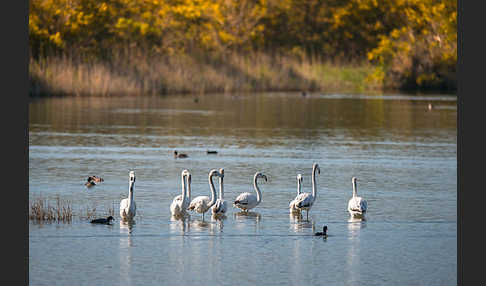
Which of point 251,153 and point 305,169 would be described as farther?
point 251,153

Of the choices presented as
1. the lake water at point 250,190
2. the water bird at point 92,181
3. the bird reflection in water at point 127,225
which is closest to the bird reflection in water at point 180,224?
the lake water at point 250,190

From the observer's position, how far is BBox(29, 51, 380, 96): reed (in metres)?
34.4

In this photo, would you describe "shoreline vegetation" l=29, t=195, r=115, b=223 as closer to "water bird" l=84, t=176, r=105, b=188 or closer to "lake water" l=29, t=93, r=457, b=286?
"lake water" l=29, t=93, r=457, b=286

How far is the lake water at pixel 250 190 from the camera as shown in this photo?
9070mm

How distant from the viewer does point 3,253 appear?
390 inches

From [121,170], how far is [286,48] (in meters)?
37.8

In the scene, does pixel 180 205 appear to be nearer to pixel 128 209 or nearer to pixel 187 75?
pixel 128 209

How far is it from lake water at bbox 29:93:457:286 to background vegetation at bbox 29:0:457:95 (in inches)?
395

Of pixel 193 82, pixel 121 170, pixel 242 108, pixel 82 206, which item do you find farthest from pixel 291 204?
pixel 193 82

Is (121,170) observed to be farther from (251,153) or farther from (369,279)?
(369,279)

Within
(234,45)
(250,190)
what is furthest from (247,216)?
(234,45)

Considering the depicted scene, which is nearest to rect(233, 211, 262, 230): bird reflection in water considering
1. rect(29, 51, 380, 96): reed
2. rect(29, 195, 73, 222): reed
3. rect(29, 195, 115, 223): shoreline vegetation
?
rect(29, 195, 115, 223): shoreline vegetation

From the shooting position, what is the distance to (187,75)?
127 feet

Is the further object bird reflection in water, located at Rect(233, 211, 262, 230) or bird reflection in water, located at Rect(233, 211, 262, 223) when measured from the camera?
bird reflection in water, located at Rect(233, 211, 262, 223)
